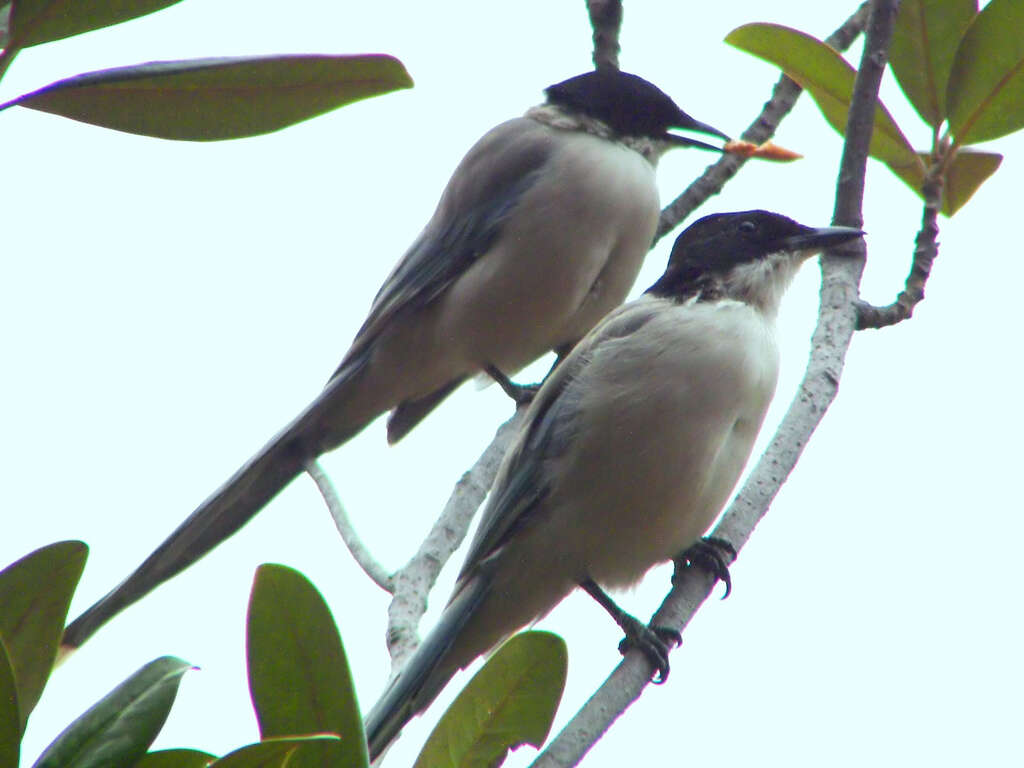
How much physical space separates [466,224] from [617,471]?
211cm

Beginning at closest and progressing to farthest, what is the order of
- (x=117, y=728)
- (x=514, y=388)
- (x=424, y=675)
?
(x=117, y=728), (x=424, y=675), (x=514, y=388)

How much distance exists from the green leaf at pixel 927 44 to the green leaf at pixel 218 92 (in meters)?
1.82

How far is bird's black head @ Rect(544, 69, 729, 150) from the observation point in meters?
5.77

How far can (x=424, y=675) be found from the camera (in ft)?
11.6

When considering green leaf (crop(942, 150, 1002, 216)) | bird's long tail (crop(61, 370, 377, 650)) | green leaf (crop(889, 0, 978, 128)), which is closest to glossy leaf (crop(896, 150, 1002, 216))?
green leaf (crop(942, 150, 1002, 216))

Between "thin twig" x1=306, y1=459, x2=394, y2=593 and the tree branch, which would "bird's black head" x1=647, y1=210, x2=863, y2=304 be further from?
"thin twig" x1=306, y1=459, x2=394, y2=593

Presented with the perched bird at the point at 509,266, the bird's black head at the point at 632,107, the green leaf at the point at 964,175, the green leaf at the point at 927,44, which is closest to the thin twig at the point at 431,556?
the perched bird at the point at 509,266

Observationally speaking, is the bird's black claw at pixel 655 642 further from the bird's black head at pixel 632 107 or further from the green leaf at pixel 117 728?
the bird's black head at pixel 632 107

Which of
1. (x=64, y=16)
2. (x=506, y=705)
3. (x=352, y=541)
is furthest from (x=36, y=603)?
(x=352, y=541)

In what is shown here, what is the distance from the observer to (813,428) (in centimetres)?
323

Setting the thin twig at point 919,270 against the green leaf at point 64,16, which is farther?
the thin twig at point 919,270

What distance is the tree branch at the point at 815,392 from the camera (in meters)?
2.99

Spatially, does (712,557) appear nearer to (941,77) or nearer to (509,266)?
(941,77)

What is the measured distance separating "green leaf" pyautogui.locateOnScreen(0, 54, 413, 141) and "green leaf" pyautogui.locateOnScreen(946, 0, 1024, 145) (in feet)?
6.01
